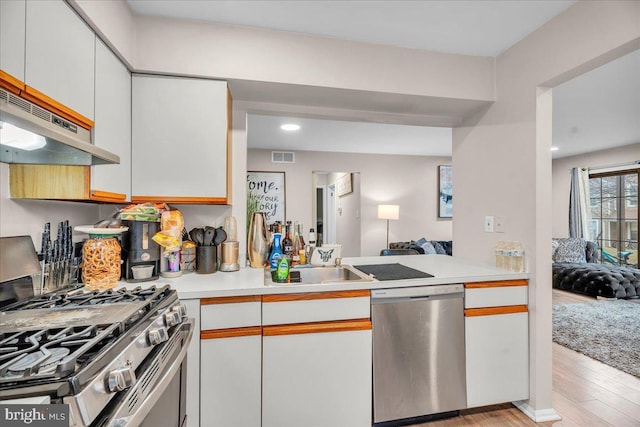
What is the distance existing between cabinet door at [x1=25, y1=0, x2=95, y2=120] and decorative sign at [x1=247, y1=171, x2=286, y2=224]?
13.2ft

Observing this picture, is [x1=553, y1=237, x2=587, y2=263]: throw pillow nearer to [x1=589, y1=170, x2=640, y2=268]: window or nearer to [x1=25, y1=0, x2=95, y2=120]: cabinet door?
[x1=589, y1=170, x2=640, y2=268]: window

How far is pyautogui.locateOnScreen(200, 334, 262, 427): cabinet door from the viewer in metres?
1.55

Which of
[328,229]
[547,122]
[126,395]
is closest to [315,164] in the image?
[328,229]

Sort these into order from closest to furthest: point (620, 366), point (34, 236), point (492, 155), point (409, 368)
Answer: point (34, 236) < point (409, 368) < point (492, 155) < point (620, 366)

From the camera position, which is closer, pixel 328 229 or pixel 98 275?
pixel 98 275

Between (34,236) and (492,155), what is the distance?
8.81ft

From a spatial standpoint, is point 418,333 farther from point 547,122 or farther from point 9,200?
point 9,200

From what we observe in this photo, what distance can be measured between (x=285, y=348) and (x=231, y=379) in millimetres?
296

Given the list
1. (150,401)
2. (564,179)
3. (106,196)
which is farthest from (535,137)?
(564,179)

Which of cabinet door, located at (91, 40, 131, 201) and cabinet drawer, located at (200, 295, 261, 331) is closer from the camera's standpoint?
cabinet door, located at (91, 40, 131, 201)

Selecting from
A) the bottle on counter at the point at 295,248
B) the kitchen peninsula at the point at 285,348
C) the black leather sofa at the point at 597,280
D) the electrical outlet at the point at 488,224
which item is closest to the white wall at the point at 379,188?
the black leather sofa at the point at 597,280

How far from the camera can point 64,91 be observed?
122 centimetres

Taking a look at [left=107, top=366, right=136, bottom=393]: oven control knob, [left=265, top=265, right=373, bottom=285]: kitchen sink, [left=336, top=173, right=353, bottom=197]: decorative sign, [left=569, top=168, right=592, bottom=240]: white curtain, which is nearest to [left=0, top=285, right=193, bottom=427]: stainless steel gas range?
[left=107, top=366, right=136, bottom=393]: oven control knob

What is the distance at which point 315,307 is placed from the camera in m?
1.67
